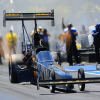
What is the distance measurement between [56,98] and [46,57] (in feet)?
8.24

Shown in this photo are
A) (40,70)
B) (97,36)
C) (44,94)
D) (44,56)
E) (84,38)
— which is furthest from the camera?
(84,38)

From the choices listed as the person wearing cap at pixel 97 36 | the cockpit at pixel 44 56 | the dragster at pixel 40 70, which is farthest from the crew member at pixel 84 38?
the cockpit at pixel 44 56

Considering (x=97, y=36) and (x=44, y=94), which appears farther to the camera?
(x=97, y=36)

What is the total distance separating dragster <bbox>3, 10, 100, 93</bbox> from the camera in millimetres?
8422

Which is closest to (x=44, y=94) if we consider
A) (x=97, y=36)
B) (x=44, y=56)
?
(x=44, y=56)

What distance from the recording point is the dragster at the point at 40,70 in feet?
27.6

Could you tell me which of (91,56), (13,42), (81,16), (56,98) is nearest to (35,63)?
(56,98)

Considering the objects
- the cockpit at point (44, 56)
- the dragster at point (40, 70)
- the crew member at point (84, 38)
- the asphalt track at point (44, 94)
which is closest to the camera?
the asphalt track at point (44, 94)

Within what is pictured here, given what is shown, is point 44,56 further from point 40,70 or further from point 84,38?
A: point 84,38

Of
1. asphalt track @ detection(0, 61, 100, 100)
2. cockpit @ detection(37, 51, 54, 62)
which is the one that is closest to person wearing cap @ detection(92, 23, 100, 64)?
cockpit @ detection(37, 51, 54, 62)

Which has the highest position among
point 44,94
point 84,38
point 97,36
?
point 84,38

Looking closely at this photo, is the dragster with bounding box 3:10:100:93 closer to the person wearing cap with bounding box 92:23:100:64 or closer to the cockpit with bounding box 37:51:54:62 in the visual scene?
the cockpit with bounding box 37:51:54:62

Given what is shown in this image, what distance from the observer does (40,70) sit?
9.72m

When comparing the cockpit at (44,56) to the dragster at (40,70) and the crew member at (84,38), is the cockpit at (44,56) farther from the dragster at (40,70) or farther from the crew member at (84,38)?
the crew member at (84,38)
